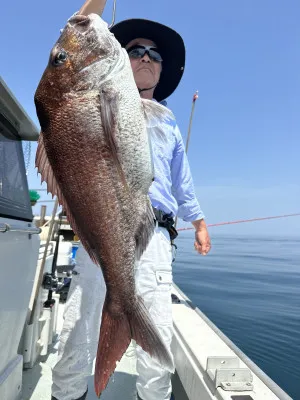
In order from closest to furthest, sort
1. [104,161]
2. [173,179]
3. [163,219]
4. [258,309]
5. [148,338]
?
[104,161] → [148,338] → [163,219] → [173,179] → [258,309]

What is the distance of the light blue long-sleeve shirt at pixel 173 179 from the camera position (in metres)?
2.35

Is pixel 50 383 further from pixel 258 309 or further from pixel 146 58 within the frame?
pixel 258 309

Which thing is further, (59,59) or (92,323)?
(92,323)

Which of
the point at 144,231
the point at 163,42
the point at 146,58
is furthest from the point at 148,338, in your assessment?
the point at 163,42

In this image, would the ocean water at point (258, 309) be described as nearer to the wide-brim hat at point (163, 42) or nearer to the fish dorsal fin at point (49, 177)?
the wide-brim hat at point (163, 42)

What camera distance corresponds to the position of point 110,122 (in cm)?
154

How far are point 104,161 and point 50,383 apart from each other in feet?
7.93

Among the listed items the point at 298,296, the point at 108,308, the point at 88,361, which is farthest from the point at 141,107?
the point at 298,296

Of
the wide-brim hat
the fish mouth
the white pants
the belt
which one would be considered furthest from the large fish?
the wide-brim hat

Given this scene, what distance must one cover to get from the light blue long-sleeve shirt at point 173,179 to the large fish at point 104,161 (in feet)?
2.13

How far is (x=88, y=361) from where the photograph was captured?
214 cm

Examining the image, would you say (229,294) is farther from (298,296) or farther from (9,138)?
(9,138)

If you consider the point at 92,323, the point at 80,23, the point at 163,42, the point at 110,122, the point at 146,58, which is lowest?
the point at 92,323

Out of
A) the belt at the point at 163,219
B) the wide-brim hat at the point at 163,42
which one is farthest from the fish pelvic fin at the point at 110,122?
the wide-brim hat at the point at 163,42
